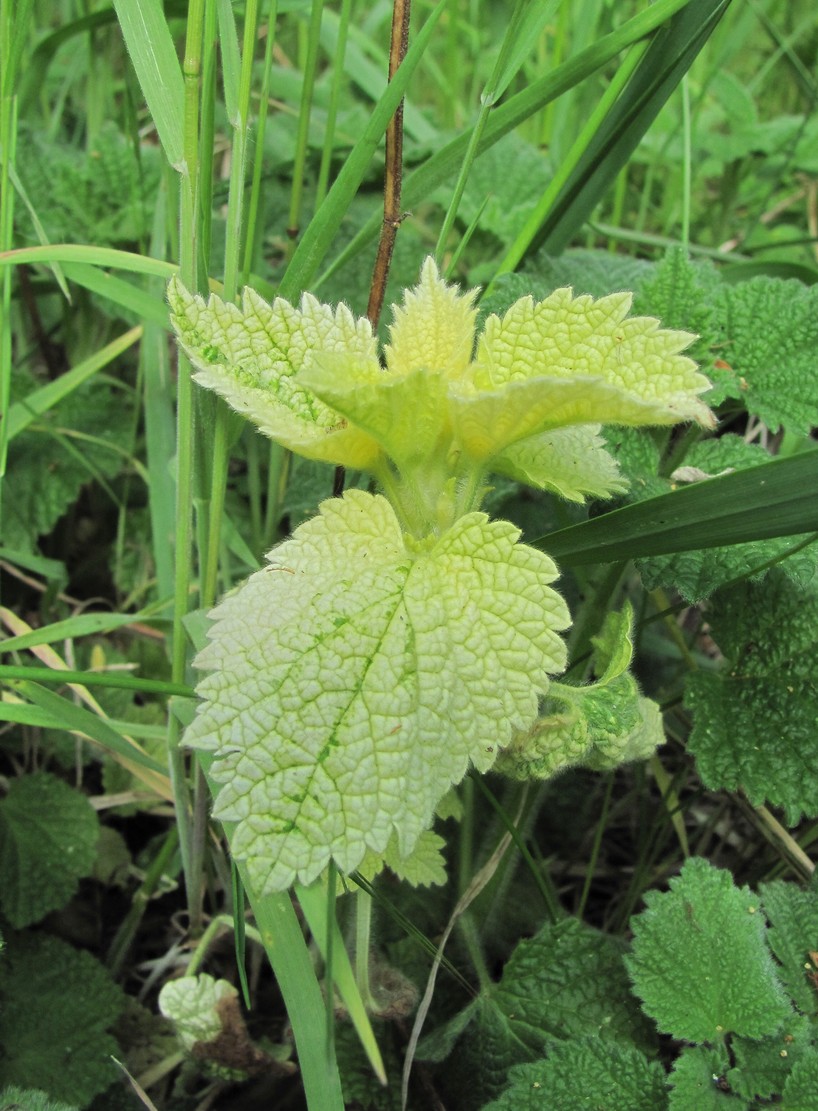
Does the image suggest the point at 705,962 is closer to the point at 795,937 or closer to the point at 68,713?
the point at 795,937

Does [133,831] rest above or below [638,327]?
below

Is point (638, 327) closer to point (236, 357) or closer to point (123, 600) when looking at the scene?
point (236, 357)

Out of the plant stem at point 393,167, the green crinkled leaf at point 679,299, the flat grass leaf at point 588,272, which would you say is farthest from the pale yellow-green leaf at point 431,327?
the green crinkled leaf at point 679,299

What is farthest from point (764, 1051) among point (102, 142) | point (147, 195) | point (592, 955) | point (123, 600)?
point (102, 142)

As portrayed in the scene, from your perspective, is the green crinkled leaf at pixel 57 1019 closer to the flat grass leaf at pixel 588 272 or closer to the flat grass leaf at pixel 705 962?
the flat grass leaf at pixel 705 962

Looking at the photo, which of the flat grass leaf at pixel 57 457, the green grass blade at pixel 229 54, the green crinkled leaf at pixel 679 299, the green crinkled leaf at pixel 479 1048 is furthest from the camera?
the flat grass leaf at pixel 57 457

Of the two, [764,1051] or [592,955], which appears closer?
[764,1051]

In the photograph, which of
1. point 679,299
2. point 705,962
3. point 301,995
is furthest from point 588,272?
point 301,995
